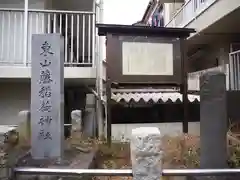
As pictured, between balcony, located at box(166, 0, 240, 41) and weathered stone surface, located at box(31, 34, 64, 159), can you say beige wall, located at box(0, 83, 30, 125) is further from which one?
balcony, located at box(166, 0, 240, 41)

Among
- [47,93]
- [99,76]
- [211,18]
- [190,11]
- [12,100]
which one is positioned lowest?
[12,100]

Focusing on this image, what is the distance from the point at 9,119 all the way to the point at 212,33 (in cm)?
845

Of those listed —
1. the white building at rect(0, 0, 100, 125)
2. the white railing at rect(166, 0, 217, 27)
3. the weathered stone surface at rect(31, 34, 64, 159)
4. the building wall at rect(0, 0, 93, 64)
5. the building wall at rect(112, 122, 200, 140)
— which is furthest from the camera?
the white railing at rect(166, 0, 217, 27)

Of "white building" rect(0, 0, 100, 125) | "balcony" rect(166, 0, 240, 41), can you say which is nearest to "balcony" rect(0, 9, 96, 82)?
"white building" rect(0, 0, 100, 125)

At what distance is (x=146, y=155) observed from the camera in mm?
2803

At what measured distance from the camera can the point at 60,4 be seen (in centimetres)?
1233

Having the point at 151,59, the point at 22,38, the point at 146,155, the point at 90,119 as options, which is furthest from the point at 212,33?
the point at 146,155

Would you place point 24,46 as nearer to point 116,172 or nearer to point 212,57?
point 116,172

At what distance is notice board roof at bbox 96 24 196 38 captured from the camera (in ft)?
24.5

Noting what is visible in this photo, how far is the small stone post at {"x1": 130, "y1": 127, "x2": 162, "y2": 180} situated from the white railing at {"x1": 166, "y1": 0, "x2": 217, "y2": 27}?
824 centimetres

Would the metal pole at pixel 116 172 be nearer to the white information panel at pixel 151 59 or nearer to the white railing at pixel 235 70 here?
the white information panel at pixel 151 59

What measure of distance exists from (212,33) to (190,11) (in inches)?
68.0

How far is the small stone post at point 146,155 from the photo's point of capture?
2.72 meters

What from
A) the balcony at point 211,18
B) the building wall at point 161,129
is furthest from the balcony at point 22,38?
the balcony at point 211,18
